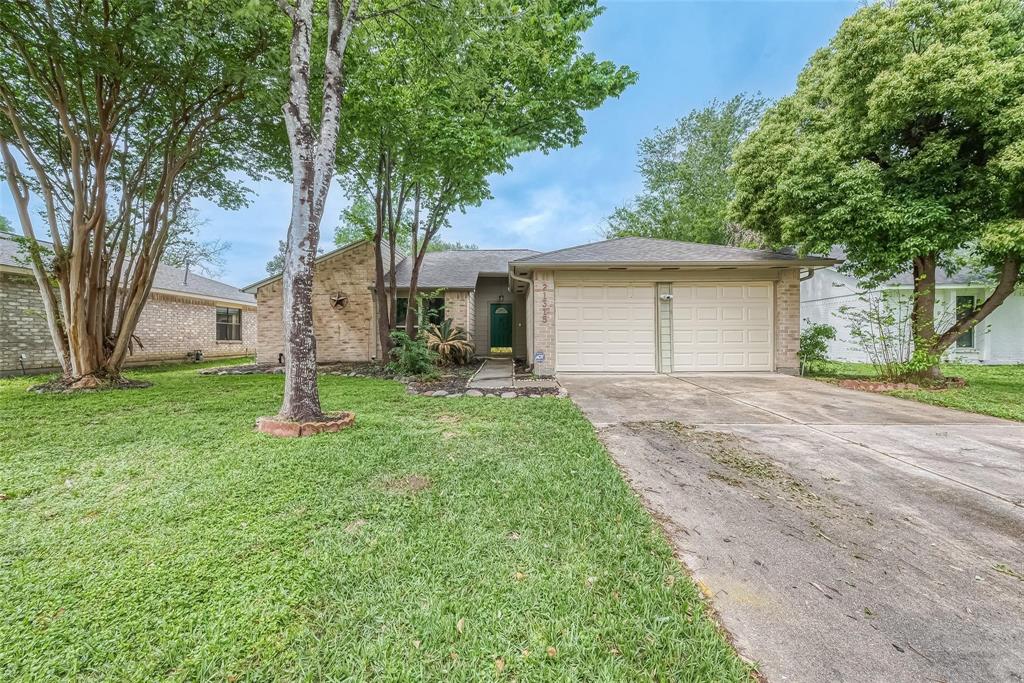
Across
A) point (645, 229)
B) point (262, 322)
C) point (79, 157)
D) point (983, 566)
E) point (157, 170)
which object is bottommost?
point (983, 566)

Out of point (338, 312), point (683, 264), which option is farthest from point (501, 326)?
point (683, 264)

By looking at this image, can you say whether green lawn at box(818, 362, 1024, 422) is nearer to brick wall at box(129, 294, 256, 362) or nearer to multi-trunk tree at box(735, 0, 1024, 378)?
multi-trunk tree at box(735, 0, 1024, 378)

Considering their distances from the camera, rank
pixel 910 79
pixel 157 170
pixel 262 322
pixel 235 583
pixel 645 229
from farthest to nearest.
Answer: pixel 645 229 < pixel 262 322 < pixel 157 170 < pixel 910 79 < pixel 235 583

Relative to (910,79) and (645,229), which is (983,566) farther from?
(645,229)

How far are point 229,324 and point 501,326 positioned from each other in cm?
1181

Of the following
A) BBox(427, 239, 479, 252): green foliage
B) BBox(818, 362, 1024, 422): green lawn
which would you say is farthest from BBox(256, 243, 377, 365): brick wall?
BBox(427, 239, 479, 252): green foliage

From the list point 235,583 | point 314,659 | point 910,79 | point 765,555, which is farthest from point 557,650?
point 910,79

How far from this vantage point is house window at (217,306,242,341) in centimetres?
1602

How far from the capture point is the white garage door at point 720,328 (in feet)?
29.4

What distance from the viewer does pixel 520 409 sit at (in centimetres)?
566

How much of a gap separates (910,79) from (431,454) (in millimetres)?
9917

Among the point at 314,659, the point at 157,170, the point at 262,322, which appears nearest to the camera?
the point at 314,659

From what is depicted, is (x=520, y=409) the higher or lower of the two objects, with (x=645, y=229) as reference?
lower

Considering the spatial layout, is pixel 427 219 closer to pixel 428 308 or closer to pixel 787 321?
pixel 428 308
